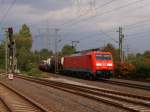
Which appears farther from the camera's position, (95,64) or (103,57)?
(103,57)

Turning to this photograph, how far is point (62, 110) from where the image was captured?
18.1 m

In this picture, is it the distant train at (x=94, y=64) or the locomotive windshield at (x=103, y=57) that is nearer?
the distant train at (x=94, y=64)

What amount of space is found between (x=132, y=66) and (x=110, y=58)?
287cm

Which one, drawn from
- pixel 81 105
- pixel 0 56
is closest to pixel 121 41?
pixel 81 105

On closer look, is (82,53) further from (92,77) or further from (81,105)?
(81,105)

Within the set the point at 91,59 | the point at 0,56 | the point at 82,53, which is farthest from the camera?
the point at 0,56

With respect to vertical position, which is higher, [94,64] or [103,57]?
[103,57]

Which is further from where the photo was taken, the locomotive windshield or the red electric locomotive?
the locomotive windshield

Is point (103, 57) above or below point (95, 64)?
above

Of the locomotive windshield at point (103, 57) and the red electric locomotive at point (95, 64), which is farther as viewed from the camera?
the locomotive windshield at point (103, 57)

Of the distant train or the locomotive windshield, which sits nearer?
the distant train

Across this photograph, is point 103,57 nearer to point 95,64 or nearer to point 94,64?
point 95,64

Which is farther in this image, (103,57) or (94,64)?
(103,57)

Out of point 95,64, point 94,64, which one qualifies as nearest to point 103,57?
point 95,64
